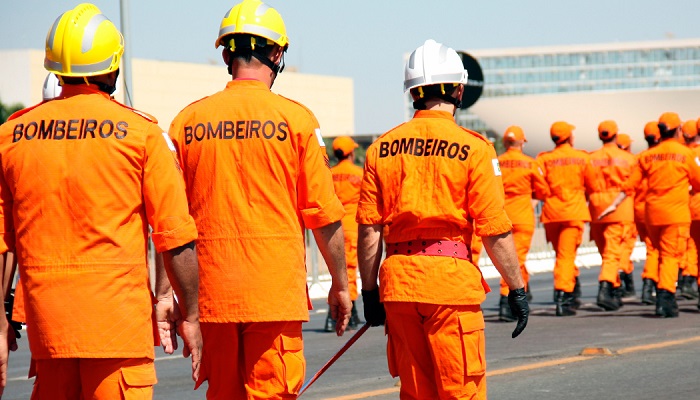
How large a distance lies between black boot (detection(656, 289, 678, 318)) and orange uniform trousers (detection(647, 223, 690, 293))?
0.18ft

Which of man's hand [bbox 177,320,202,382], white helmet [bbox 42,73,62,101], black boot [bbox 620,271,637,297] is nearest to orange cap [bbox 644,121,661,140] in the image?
black boot [bbox 620,271,637,297]

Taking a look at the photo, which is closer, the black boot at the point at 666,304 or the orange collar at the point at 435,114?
the orange collar at the point at 435,114

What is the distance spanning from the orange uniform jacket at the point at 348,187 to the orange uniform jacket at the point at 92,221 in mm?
9401

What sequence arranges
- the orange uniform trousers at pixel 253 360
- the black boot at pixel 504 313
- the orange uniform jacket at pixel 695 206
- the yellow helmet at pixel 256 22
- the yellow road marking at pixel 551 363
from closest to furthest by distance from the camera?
the orange uniform trousers at pixel 253 360
the yellow helmet at pixel 256 22
the yellow road marking at pixel 551 363
the black boot at pixel 504 313
the orange uniform jacket at pixel 695 206

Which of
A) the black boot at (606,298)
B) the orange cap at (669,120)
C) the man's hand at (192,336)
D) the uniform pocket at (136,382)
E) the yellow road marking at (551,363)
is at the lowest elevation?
the black boot at (606,298)

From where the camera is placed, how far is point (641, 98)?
84312 millimetres

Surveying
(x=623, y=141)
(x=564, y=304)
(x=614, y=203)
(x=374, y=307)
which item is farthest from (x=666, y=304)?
(x=374, y=307)

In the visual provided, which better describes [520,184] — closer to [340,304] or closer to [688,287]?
[688,287]

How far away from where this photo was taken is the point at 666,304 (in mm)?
14211

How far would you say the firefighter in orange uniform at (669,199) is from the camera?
1409 cm

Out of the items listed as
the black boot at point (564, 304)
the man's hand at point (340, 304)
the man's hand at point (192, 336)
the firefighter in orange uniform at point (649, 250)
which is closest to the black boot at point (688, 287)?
the firefighter in orange uniform at point (649, 250)

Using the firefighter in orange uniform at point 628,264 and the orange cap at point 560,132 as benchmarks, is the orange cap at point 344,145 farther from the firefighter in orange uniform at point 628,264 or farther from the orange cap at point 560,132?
the firefighter in orange uniform at point 628,264

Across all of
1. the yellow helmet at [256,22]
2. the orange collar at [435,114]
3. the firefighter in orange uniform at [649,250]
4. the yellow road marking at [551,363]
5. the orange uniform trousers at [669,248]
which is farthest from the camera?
the firefighter in orange uniform at [649,250]

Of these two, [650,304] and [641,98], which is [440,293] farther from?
[641,98]
